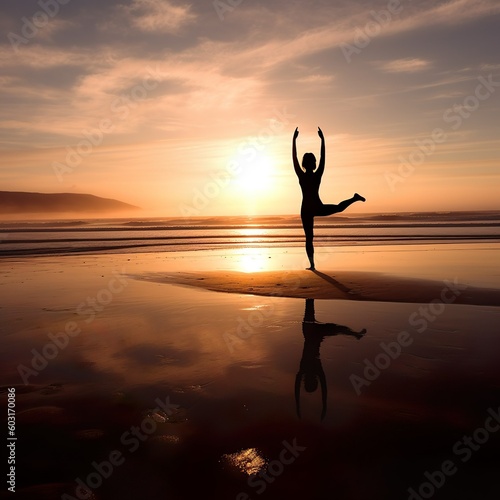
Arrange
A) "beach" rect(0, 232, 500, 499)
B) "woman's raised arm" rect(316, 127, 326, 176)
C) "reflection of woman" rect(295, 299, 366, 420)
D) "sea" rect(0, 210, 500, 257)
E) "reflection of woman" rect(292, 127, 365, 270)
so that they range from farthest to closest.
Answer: "sea" rect(0, 210, 500, 257) → "reflection of woman" rect(292, 127, 365, 270) → "woman's raised arm" rect(316, 127, 326, 176) → "reflection of woman" rect(295, 299, 366, 420) → "beach" rect(0, 232, 500, 499)

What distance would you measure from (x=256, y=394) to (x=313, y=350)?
1566 mm

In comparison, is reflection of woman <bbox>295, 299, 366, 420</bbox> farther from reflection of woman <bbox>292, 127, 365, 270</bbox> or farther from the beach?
reflection of woman <bbox>292, 127, 365, 270</bbox>

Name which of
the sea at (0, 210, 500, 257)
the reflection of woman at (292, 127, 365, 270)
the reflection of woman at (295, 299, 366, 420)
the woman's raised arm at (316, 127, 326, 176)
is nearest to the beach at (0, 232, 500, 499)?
the reflection of woman at (295, 299, 366, 420)

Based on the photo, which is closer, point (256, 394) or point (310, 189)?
point (256, 394)

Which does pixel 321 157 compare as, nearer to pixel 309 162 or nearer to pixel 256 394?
pixel 309 162

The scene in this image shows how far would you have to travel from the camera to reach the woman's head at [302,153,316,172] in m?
12.9

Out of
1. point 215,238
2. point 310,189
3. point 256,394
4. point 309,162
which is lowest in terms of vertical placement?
point 256,394

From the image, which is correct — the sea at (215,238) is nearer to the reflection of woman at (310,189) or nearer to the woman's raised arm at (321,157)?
the reflection of woman at (310,189)

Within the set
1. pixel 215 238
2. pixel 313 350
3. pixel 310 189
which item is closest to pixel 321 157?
pixel 310 189

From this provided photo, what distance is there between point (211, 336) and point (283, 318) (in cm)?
160

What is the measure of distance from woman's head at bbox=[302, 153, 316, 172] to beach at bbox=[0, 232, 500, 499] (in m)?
4.83

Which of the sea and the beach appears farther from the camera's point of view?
the sea

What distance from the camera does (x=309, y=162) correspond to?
1294cm

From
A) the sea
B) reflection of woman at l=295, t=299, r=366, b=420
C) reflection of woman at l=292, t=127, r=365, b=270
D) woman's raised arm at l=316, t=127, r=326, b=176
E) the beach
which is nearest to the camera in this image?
the beach
